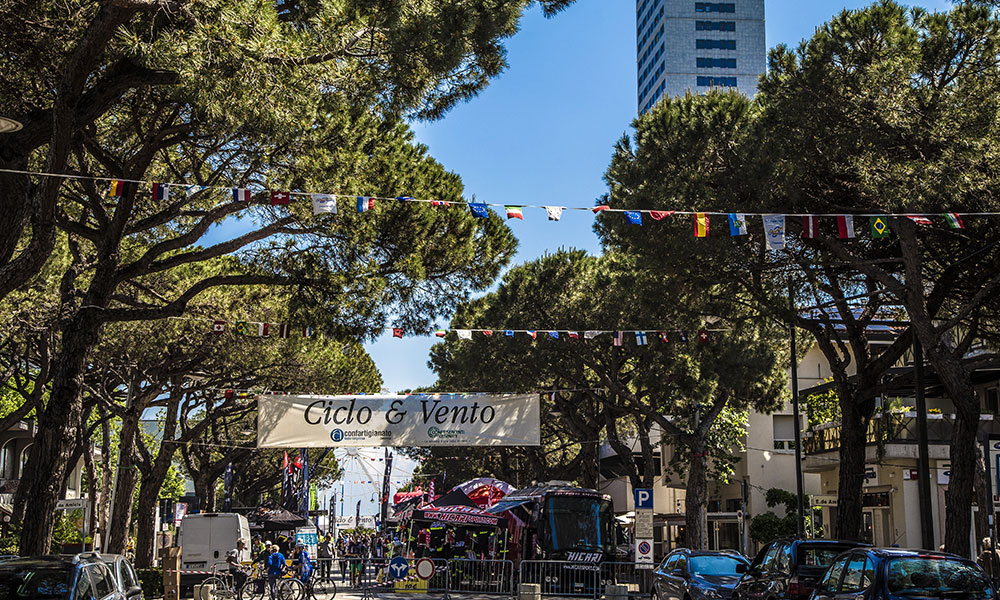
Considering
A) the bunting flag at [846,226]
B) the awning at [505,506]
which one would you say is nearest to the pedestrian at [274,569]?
the awning at [505,506]

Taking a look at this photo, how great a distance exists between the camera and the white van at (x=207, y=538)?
106 ft

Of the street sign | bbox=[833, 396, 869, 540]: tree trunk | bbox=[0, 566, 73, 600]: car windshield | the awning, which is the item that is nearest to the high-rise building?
the awning

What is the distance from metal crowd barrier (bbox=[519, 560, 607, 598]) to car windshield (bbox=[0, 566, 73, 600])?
12789 millimetres

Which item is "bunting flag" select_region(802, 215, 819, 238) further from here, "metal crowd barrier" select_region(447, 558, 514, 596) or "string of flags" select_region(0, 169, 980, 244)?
"metal crowd barrier" select_region(447, 558, 514, 596)

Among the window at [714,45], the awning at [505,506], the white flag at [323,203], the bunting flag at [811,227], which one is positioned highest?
the window at [714,45]

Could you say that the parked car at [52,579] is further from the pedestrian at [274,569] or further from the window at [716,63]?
the window at [716,63]

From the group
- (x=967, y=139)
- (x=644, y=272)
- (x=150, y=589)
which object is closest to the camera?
(x=967, y=139)

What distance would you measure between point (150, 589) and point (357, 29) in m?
19.1

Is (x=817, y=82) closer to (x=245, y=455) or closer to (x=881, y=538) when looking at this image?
(x=881, y=538)

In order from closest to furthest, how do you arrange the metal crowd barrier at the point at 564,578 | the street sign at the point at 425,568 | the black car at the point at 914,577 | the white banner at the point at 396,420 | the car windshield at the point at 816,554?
1. the black car at the point at 914,577
2. the car windshield at the point at 816,554
3. the street sign at the point at 425,568
4. the metal crowd barrier at the point at 564,578
5. the white banner at the point at 396,420

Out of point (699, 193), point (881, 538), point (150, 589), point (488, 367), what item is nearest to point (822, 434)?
point (881, 538)

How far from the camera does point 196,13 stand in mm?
11547

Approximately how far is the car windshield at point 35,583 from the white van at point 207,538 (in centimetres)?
2134

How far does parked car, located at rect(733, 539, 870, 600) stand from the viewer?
14914 mm
